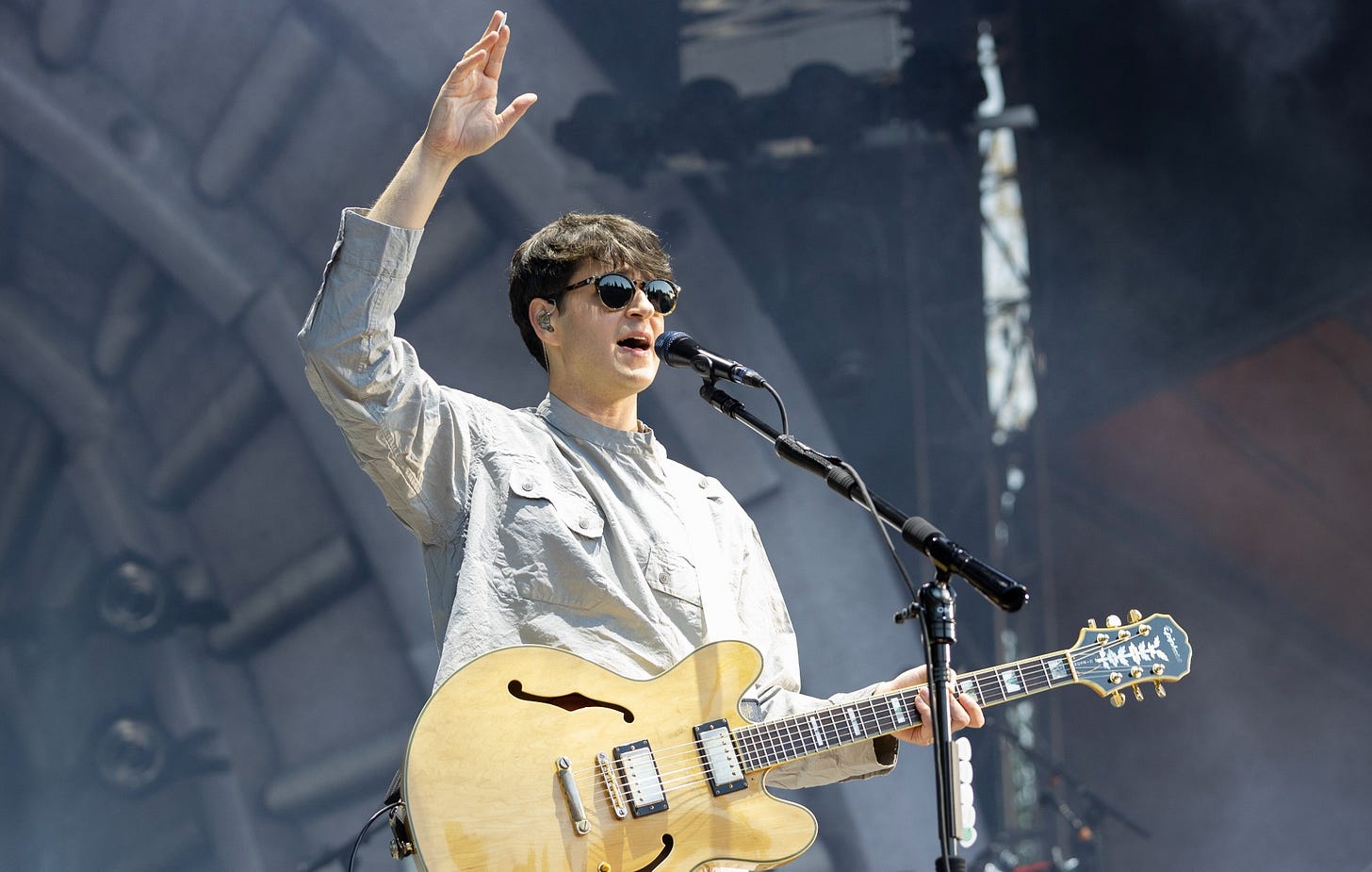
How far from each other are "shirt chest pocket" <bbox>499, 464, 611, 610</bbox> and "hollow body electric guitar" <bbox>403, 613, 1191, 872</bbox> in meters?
0.17

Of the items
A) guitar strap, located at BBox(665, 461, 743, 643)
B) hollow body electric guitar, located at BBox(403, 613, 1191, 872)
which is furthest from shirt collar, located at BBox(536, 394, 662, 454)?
hollow body electric guitar, located at BBox(403, 613, 1191, 872)

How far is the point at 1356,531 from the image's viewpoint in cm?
515

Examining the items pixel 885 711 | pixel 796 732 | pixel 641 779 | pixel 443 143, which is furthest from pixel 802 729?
pixel 443 143

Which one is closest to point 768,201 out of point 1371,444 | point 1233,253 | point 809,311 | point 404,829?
point 809,311

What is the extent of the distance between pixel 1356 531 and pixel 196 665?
4548 millimetres

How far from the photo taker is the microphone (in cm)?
222

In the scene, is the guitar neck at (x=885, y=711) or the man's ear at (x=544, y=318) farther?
the man's ear at (x=544, y=318)

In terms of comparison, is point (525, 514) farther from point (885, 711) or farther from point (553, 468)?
point (885, 711)

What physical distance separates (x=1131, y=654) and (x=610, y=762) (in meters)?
1.03

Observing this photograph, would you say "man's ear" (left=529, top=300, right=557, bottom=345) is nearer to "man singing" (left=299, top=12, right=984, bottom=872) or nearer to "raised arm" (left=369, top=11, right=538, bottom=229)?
"man singing" (left=299, top=12, right=984, bottom=872)

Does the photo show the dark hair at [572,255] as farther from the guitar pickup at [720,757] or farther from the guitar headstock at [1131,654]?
→ the guitar headstock at [1131,654]

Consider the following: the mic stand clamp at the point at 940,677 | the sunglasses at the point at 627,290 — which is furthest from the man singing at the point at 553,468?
the mic stand clamp at the point at 940,677

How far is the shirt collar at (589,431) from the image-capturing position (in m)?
2.52

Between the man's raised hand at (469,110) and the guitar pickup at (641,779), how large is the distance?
1.03 meters
